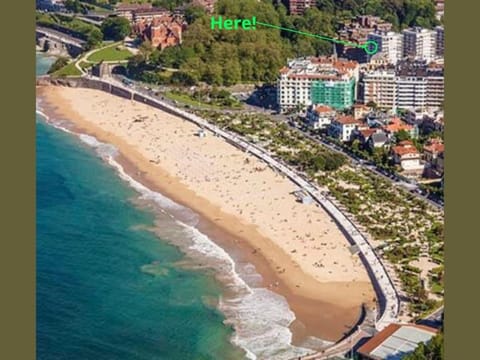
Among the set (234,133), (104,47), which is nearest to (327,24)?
(104,47)

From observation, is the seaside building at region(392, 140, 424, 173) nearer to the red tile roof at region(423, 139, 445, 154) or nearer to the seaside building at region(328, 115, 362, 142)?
the red tile roof at region(423, 139, 445, 154)

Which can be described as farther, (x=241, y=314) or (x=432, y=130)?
(x=432, y=130)

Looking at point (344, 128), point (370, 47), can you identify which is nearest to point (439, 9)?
point (370, 47)

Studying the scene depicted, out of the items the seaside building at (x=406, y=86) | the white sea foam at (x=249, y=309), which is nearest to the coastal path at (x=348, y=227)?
the white sea foam at (x=249, y=309)

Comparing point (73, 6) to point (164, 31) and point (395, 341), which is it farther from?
point (395, 341)

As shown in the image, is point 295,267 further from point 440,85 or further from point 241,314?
point 440,85

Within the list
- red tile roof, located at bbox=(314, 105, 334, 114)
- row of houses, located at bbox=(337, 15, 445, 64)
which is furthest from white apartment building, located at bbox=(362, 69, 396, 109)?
row of houses, located at bbox=(337, 15, 445, 64)
